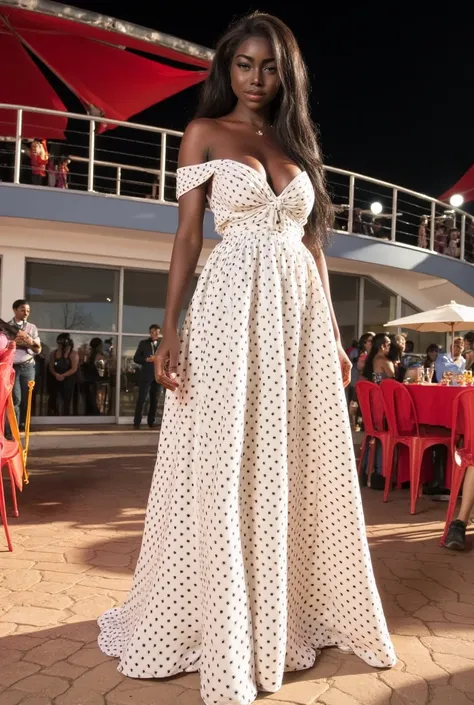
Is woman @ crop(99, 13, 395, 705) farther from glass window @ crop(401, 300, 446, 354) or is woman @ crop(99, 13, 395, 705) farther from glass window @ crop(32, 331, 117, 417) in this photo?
glass window @ crop(401, 300, 446, 354)

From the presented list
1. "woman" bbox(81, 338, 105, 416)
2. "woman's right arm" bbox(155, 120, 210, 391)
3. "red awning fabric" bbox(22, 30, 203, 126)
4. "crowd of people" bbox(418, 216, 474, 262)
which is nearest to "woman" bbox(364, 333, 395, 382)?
"woman's right arm" bbox(155, 120, 210, 391)

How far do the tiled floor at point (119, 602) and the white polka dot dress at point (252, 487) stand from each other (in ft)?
0.33

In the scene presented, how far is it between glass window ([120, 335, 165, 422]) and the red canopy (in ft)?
14.4

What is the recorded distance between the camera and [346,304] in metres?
13.1

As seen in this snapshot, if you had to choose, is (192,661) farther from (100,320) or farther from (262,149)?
(100,320)

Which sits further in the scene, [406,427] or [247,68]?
[406,427]

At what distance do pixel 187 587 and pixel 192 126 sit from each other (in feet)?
4.85

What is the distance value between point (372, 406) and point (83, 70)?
1097cm

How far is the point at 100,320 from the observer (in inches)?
434

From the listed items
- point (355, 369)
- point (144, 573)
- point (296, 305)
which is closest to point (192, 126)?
point (296, 305)

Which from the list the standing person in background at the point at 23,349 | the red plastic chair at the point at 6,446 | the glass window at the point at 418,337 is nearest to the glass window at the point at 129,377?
the standing person in background at the point at 23,349

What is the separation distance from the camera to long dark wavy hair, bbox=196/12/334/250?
218 centimetres

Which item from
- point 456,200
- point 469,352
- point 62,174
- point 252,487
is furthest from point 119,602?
point 456,200

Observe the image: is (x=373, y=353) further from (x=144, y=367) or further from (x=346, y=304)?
(x=346, y=304)
